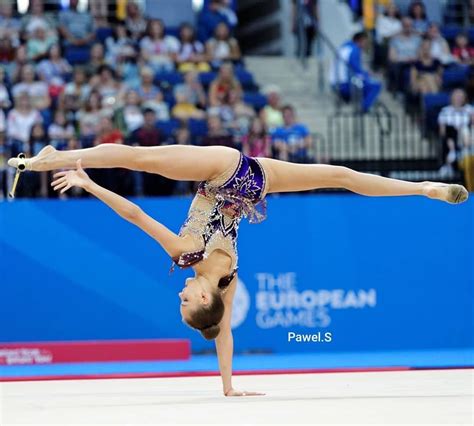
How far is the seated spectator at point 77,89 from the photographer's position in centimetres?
1030

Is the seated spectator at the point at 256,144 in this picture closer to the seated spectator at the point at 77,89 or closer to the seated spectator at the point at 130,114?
the seated spectator at the point at 130,114

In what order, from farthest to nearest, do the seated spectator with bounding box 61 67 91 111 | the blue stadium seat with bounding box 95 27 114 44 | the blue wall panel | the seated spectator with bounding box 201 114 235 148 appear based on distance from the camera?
the blue stadium seat with bounding box 95 27 114 44, the seated spectator with bounding box 61 67 91 111, the seated spectator with bounding box 201 114 235 148, the blue wall panel

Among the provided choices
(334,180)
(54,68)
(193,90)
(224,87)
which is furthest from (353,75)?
(334,180)

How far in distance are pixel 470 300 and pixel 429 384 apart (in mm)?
3009

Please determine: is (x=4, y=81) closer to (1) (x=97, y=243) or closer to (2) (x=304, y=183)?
(1) (x=97, y=243)

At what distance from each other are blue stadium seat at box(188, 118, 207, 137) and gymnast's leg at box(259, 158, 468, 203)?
12.9ft

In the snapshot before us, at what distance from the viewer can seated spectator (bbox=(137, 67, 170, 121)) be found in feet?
34.1

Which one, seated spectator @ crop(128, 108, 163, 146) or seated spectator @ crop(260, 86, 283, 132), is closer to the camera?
seated spectator @ crop(128, 108, 163, 146)

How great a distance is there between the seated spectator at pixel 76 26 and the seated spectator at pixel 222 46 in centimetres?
131

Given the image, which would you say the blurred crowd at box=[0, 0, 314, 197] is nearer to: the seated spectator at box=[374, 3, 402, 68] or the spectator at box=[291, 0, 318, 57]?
the spectator at box=[291, 0, 318, 57]

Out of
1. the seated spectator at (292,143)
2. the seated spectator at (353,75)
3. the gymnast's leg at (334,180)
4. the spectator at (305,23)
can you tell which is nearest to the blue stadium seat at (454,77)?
the seated spectator at (353,75)

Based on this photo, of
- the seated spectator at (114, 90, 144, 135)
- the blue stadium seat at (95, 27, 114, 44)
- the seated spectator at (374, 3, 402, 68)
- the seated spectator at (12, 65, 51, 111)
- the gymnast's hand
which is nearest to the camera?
the gymnast's hand

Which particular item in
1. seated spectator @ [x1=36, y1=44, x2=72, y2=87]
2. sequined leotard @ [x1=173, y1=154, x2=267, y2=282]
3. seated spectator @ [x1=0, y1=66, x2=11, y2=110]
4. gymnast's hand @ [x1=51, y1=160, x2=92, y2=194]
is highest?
seated spectator @ [x1=36, y1=44, x2=72, y2=87]

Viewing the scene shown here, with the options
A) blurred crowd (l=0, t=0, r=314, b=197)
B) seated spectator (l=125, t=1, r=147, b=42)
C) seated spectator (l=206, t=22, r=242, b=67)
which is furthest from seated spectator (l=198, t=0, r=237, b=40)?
seated spectator (l=125, t=1, r=147, b=42)
